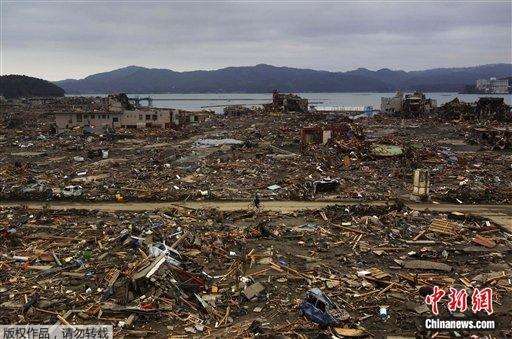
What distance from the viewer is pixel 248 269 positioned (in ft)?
40.5

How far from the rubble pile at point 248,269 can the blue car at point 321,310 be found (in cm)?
3

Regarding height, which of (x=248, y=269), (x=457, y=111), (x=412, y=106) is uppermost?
(x=412, y=106)

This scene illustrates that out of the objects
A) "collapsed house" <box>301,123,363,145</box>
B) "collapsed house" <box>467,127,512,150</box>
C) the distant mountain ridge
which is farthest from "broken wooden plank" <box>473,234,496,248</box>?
the distant mountain ridge

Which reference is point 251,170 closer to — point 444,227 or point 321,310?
point 444,227

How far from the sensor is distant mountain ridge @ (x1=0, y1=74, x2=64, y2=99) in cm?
17109

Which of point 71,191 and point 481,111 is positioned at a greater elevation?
point 481,111

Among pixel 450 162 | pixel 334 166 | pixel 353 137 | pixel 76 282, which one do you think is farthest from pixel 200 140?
pixel 76 282

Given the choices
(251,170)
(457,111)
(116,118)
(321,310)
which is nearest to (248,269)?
(321,310)

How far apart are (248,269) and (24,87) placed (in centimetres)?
19299

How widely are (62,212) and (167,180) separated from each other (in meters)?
6.56

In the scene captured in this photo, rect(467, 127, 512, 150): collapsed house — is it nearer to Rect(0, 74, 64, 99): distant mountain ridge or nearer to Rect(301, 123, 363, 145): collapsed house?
Rect(301, 123, 363, 145): collapsed house

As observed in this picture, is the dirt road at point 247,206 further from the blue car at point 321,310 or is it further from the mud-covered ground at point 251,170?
the blue car at point 321,310

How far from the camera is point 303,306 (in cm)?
994

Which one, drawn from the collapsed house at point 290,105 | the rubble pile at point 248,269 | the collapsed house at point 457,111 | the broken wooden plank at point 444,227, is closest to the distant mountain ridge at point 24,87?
the collapsed house at point 290,105
